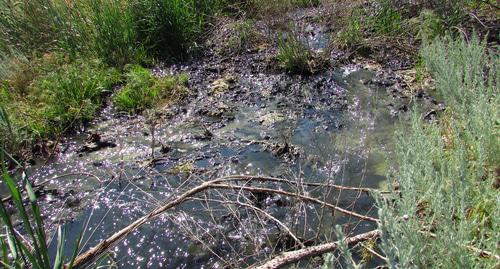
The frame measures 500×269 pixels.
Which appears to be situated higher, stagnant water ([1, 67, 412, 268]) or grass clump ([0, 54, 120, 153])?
grass clump ([0, 54, 120, 153])

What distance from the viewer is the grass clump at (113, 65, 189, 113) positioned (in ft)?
17.9

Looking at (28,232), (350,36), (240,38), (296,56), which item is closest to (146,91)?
(240,38)

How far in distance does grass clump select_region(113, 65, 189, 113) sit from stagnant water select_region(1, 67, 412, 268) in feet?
0.64

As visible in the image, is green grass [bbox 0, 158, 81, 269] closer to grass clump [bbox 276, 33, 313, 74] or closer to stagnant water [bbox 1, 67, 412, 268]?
stagnant water [bbox 1, 67, 412, 268]

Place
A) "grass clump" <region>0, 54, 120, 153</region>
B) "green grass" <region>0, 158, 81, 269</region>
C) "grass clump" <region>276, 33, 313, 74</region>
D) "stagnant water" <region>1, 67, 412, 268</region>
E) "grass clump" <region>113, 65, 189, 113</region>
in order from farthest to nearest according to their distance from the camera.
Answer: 1. "grass clump" <region>276, 33, 313, 74</region>
2. "grass clump" <region>113, 65, 189, 113</region>
3. "grass clump" <region>0, 54, 120, 153</region>
4. "stagnant water" <region>1, 67, 412, 268</region>
5. "green grass" <region>0, 158, 81, 269</region>

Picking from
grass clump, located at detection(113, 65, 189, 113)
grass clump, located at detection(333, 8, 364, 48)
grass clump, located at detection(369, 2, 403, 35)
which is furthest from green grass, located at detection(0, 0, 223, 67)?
grass clump, located at detection(369, 2, 403, 35)

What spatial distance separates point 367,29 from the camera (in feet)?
21.0

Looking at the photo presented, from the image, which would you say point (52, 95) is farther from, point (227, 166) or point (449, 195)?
point (449, 195)

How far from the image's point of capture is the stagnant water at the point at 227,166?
326 centimetres

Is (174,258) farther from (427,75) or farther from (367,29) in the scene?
(367,29)

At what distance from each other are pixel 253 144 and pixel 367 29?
296cm

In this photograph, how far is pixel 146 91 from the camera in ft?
18.4

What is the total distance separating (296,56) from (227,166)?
2.24 metres

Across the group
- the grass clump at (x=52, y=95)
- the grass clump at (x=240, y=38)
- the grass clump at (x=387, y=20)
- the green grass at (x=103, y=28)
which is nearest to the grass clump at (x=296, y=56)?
the grass clump at (x=240, y=38)
